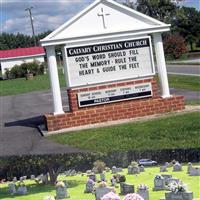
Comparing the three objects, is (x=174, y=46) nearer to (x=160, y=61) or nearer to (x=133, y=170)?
(x=160, y=61)

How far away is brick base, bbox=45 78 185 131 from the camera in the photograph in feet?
48.4

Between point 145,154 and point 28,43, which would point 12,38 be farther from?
point 145,154

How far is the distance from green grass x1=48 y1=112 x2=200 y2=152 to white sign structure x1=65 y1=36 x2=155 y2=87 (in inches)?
70.3

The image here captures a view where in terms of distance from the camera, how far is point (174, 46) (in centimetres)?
6644

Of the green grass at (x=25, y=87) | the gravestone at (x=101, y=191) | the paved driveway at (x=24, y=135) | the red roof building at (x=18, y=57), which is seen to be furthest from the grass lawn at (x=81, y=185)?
the red roof building at (x=18, y=57)

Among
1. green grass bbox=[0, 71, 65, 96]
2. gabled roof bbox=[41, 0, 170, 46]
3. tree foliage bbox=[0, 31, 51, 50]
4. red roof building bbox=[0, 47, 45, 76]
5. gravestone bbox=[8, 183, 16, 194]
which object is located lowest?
gravestone bbox=[8, 183, 16, 194]

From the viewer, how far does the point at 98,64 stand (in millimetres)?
15375

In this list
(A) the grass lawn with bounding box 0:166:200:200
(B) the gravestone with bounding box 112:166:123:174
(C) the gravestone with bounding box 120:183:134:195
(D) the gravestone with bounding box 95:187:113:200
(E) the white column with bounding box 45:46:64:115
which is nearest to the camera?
(D) the gravestone with bounding box 95:187:113:200

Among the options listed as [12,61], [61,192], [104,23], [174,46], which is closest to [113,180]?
[61,192]

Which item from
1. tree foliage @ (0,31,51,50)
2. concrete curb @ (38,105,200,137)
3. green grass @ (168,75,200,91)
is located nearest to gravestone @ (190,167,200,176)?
concrete curb @ (38,105,200,137)

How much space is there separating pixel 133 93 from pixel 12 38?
11900cm

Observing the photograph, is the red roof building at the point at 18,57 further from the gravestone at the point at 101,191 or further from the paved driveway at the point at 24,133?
the gravestone at the point at 101,191

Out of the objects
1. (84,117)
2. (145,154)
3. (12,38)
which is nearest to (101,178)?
(145,154)

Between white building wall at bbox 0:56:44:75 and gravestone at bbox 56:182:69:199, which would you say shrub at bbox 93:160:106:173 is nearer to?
gravestone at bbox 56:182:69:199
